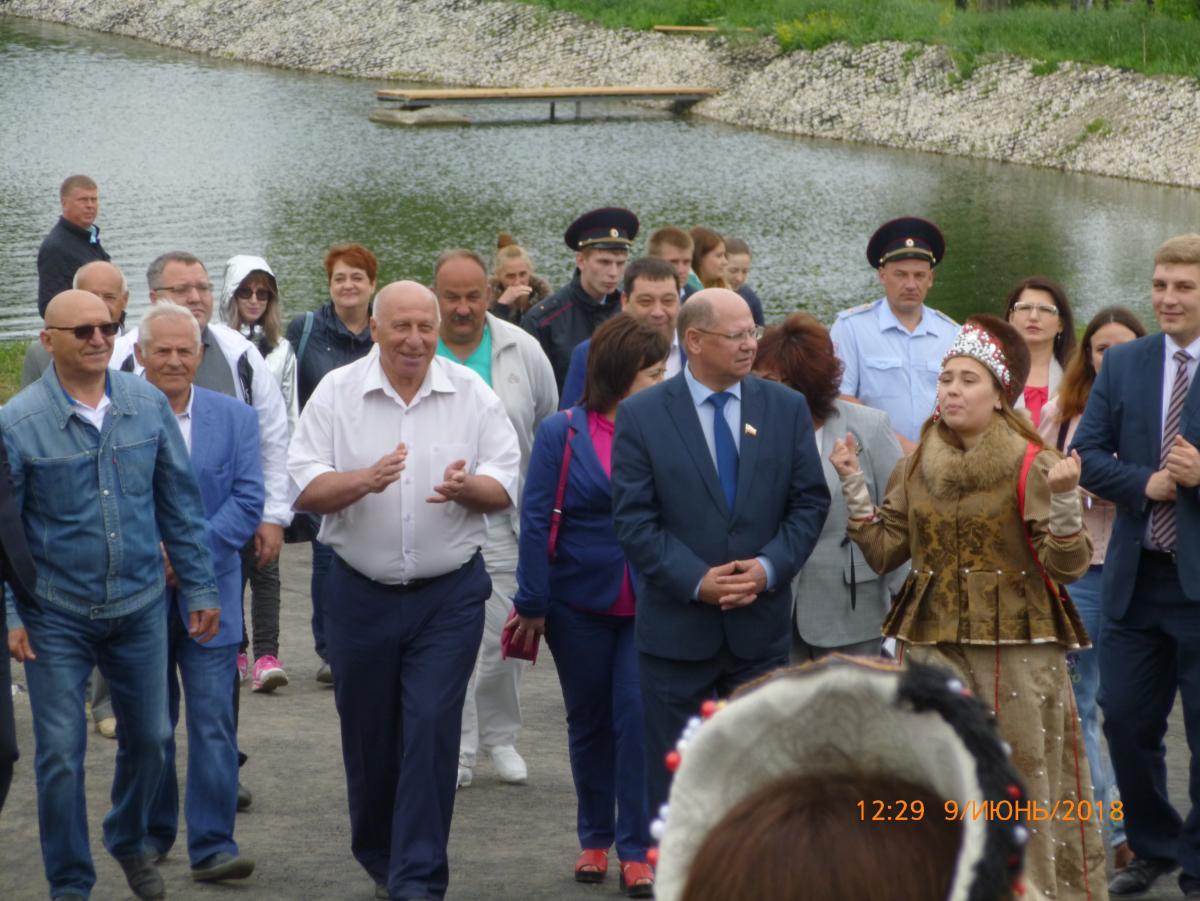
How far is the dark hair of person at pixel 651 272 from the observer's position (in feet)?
25.2

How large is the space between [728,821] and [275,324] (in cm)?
709

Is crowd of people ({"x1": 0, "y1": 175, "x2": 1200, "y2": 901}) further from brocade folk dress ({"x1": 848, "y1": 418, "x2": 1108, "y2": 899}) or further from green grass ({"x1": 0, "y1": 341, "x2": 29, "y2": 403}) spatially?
green grass ({"x1": 0, "y1": 341, "x2": 29, "y2": 403})

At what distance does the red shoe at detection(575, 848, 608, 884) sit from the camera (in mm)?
6457

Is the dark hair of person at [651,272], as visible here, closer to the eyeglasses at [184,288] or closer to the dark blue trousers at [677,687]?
the eyeglasses at [184,288]

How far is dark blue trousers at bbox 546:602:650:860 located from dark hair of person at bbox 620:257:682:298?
181cm

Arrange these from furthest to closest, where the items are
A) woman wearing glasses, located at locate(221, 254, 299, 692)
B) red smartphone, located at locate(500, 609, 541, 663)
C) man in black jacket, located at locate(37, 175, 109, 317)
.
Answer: man in black jacket, located at locate(37, 175, 109, 317), woman wearing glasses, located at locate(221, 254, 299, 692), red smartphone, located at locate(500, 609, 541, 663)

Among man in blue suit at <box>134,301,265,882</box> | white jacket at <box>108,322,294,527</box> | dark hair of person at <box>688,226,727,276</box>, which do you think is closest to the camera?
man in blue suit at <box>134,301,265,882</box>

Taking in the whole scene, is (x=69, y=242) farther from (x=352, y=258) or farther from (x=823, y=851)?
(x=823, y=851)

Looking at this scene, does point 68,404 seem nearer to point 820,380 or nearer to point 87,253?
point 820,380

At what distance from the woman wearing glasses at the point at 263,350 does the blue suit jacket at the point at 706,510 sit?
297 centimetres

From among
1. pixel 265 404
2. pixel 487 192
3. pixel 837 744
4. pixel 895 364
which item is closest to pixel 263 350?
pixel 265 404

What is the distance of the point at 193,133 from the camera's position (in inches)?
1598

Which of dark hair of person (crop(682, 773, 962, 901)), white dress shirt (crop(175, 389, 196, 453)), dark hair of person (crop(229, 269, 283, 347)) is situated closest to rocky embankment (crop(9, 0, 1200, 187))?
dark hair of person (crop(229, 269, 283, 347))

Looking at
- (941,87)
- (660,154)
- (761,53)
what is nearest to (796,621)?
(660,154)
